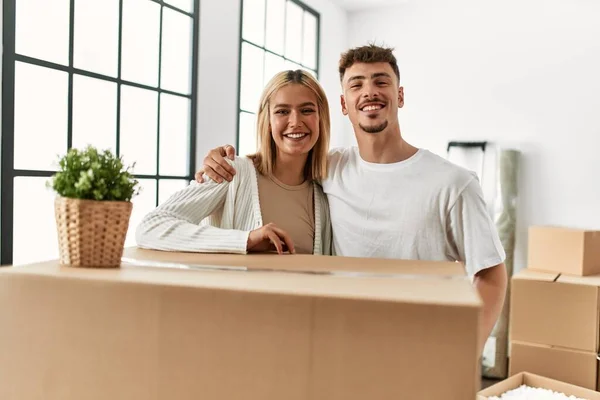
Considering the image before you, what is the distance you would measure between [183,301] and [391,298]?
0.25 meters

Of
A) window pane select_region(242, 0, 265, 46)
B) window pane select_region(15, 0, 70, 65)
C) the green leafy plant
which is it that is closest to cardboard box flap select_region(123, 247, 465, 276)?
the green leafy plant

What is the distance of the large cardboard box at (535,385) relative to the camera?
273 centimetres

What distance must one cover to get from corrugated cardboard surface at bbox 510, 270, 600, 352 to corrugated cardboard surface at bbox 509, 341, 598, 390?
0.03m

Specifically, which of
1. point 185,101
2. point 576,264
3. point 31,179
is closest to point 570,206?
point 576,264

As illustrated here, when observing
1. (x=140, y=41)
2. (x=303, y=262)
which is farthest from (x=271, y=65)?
(x=303, y=262)

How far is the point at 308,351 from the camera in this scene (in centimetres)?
66

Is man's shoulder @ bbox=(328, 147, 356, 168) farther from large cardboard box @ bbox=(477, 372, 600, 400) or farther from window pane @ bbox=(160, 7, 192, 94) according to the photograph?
large cardboard box @ bbox=(477, 372, 600, 400)

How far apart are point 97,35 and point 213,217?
45.0 inches

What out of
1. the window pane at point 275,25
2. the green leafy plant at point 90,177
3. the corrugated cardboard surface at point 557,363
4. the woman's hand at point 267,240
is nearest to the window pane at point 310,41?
the window pane at point 275,25

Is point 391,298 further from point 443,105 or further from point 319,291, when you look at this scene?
point 443,105

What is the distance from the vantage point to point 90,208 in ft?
2.85

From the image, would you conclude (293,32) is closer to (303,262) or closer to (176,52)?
(176,52)

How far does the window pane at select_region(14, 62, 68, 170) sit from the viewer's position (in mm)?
1932

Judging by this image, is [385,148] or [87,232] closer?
[87,232]
